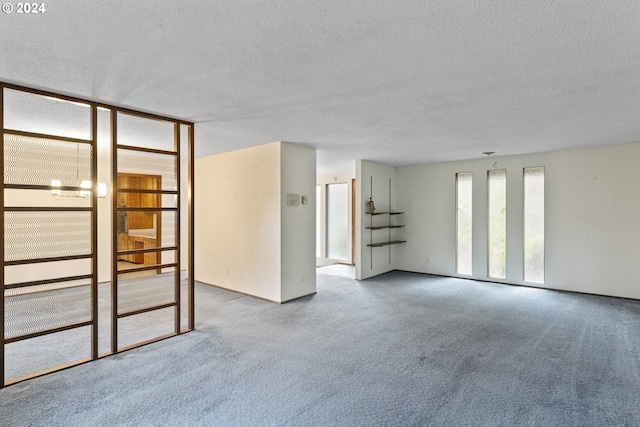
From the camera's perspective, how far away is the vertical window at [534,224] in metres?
6.04

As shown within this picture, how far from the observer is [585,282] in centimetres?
562

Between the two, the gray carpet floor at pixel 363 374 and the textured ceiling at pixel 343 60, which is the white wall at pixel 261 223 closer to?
the gray carpet floor at pixel 363 374

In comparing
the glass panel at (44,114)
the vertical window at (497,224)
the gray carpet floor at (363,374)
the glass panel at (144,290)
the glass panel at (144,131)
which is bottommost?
the gray carpet floor at (363,374)

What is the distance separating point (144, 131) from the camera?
4449 mm

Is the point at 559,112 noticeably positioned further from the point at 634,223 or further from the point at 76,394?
the point at 76,394

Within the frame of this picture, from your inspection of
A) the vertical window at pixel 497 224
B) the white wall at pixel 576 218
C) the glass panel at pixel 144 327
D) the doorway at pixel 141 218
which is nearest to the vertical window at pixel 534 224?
the white wall at pixel 576 218

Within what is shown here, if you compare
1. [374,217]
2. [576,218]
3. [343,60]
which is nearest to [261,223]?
[374,217]

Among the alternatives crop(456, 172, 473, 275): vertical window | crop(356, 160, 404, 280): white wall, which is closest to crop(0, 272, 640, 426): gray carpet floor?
crop(456, 172, 473, 275): vertical window

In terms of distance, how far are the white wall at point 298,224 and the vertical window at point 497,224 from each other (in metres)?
3.61

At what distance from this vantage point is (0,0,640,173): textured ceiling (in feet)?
5.92

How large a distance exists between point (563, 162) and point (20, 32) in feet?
23.4

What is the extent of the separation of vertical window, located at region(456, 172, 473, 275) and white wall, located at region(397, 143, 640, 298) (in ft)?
0.36

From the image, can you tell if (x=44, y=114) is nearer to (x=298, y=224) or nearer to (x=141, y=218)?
(x=298, y=224)

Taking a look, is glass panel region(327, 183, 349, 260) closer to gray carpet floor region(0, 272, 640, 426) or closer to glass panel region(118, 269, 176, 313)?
glass panel region(118, 269, 176, 313)
